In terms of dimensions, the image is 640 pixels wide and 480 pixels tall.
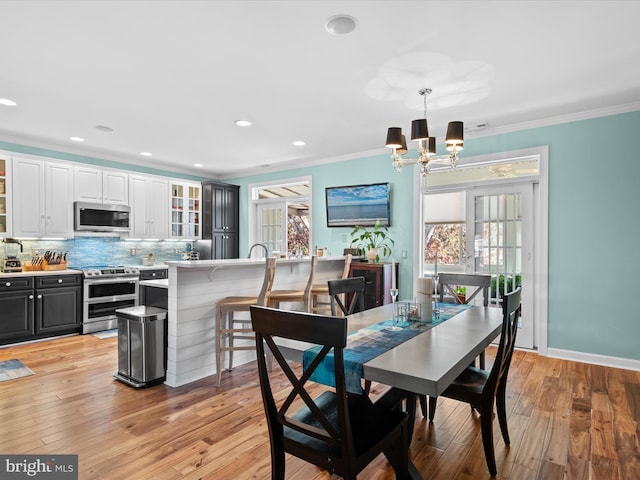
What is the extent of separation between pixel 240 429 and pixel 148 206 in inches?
190

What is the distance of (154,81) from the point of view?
3232mm

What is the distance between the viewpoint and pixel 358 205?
5.68 metres

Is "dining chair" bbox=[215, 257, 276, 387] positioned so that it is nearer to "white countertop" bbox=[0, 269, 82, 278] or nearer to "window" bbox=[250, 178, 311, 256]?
"white countertop" bbox=[0, 269, 82, 278]

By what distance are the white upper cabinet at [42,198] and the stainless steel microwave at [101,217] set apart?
12 centimetres

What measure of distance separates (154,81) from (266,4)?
153 centimetres

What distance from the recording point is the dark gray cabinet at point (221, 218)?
23.2 ft

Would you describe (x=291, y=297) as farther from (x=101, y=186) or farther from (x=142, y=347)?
(x=101, y=186)

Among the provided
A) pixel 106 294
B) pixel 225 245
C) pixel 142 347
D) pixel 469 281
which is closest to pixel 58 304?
pixel 106 294

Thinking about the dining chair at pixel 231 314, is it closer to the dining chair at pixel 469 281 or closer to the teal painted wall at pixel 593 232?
the dining chair at pixel 469 281

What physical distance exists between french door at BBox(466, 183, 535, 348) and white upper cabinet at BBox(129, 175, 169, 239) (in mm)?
4940

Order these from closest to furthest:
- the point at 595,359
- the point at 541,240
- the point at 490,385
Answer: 1. the point at 490,385
2. the point at 595,359
3. the point at 541,240

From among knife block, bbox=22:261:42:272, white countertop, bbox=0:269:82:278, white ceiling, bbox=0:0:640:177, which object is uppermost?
white ceiling, bbox=0:0:640:177

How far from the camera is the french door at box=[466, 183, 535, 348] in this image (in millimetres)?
4371

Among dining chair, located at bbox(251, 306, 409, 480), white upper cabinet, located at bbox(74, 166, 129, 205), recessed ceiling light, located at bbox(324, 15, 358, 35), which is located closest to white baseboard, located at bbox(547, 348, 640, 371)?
dining chair, located at bbox(251, 306, 409, 480)
